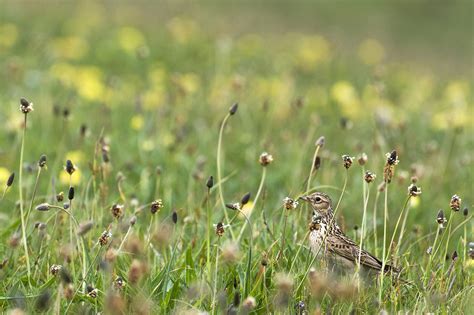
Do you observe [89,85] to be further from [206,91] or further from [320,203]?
[320,203]

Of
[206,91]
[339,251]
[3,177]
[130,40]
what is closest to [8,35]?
[130,40]

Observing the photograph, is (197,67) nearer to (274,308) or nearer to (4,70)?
(4,70)

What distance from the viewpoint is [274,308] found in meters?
3.74

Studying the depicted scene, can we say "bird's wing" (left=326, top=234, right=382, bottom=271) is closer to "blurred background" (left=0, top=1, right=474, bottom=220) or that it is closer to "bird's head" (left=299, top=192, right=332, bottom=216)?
"bird's head" (left=299, top=192, right=332, bottom=216)

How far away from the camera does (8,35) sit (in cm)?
1059

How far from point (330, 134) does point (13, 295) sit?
15.1ft

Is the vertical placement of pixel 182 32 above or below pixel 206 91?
above

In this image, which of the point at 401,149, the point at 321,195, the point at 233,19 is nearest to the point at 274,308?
the point at 321,195

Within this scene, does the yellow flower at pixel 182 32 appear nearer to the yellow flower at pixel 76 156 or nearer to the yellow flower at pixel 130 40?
the yellow flower at pixel 130 40

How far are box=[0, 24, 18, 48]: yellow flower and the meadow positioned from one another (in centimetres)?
5

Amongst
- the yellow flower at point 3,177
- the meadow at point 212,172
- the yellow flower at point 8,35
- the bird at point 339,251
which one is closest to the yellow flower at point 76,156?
the meadow at point 212,172

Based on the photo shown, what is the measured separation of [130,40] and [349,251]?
277 inches

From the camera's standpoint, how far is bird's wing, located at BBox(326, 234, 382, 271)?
4227 millimetres

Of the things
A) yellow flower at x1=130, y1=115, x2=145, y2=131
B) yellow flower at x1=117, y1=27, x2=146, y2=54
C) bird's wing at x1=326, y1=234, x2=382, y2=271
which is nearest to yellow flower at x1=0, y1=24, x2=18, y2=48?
yellow flower at x1=117, y1=27, x2=146, y2=54
